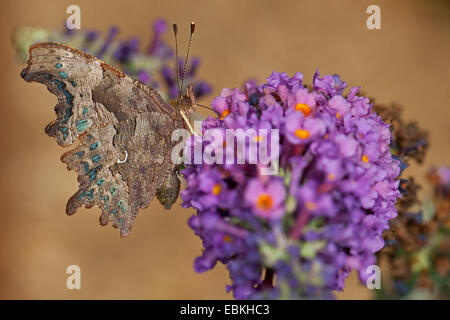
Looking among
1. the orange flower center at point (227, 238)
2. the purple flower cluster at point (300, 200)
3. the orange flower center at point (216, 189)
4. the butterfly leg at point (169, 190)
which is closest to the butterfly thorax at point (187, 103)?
the butterfly leg at point (169, 190)

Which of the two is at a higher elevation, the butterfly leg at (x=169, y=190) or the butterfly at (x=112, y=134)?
the butterfly at (x=112, y=134)

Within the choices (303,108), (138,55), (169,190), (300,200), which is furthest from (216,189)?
(138,55)

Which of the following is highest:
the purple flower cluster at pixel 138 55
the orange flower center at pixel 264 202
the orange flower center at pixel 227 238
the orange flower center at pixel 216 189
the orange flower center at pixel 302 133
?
the purple flower cluster at pixel 138 55

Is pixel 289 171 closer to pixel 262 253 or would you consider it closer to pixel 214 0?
pixel 262 253

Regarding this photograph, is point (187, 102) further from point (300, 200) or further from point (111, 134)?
point (300, 200)

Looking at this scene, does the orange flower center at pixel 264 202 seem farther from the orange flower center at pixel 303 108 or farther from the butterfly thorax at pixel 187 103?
the butterfly thorax at pixel 187 103

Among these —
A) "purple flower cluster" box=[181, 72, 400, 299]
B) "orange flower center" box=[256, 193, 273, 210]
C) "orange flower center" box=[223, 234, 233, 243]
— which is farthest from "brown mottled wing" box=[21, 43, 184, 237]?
"orange flower center" box=[256, 193, 273, 210]

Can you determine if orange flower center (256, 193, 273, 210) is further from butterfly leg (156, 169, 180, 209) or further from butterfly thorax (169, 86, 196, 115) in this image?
butterfly thorax (169, 86, 196, 115)

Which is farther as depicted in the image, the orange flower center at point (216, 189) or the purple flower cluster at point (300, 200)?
the orange flower center at point (216, 189)
